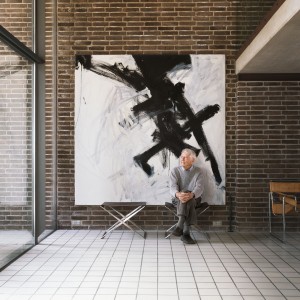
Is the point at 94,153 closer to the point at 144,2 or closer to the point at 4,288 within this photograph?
the point at 144,2

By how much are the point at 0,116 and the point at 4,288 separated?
182 centimetres

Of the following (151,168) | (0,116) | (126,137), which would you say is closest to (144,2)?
(126,137)

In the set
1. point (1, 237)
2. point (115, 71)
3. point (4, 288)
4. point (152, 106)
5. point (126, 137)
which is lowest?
point (4, 288)

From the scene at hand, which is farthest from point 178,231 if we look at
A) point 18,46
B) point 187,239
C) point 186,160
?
point 18,46

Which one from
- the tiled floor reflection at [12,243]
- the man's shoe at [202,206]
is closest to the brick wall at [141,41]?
the man's shoe at [202,206]

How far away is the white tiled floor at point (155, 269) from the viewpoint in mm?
4066

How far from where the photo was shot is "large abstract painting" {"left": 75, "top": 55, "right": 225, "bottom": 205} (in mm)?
7078

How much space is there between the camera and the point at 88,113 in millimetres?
7141

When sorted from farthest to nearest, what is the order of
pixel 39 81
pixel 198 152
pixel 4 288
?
pixel 198 152, pixel 39 81, pixel 4 288

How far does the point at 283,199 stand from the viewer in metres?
6.09

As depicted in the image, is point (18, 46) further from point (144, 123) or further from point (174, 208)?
point (174, 208)

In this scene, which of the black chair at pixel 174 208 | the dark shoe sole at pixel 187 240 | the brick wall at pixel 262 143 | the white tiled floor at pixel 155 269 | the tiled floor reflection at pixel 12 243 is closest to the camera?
the white tiled floor at pixel 155 269

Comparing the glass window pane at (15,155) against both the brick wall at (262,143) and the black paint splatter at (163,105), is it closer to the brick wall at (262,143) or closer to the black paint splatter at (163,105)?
the black paint splatter at (163,105)

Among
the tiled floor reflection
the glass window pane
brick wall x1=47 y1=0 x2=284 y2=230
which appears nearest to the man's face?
brick wall x1=47 y1=0 x2=284 y2=230
